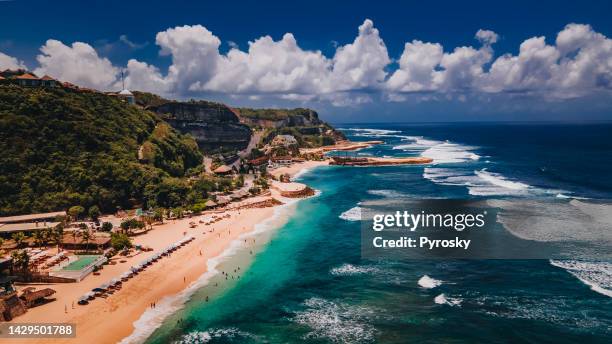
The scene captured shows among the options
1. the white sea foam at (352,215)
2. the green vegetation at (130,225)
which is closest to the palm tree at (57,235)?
the green vegetation at (130,225)

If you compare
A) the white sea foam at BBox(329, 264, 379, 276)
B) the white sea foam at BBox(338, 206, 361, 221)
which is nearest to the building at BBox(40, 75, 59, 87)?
the white sea foam at BBox(338, 206, 361, 221)

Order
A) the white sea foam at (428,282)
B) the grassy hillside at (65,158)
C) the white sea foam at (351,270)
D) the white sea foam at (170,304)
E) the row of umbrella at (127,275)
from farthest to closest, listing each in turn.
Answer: the grassy hillside at (65,158) → the white sea foam at (351,270) → the white sea foam at (428,282) → the row of umbrella at (127,275) → the white sea foam at (170,304)

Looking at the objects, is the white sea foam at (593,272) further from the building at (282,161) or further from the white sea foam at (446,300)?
the building at (282,161)

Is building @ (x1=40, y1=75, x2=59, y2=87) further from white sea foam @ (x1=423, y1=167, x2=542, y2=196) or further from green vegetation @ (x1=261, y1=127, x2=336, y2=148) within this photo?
green vegetation @ (x1=261, y1=127, x2=336, y2=148)

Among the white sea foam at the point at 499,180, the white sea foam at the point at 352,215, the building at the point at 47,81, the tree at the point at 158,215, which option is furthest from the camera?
the building at the point at 47,81

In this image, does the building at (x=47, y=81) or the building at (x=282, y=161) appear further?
the building at (x=282, y=161)

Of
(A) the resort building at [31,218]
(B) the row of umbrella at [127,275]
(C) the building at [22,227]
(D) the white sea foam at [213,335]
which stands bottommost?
(D) the white sea foam at [213,335]

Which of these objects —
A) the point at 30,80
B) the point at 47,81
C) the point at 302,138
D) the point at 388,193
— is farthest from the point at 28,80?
the point at 302,138

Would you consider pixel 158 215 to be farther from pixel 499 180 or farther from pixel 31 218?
pixel 499 180
